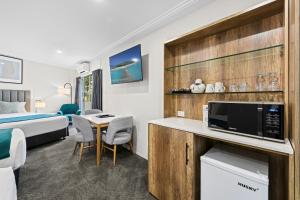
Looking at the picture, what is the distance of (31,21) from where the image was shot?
2.43 metres

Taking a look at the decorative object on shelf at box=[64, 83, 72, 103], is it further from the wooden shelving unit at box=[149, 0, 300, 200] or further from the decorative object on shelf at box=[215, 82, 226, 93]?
the decorative object on shelf at box=[215, 82, 226, 93]

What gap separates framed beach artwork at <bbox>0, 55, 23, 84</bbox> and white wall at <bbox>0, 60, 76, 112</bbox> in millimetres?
130

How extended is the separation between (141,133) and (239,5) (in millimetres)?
2474

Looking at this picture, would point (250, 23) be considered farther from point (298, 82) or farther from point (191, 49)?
point (298, 82)

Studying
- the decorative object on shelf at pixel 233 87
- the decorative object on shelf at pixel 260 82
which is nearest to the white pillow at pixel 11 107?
the decorative object on shelf at pixel 233 87

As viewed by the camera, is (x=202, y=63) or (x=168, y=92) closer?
(x=202, y=63)

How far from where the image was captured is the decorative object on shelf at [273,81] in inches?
52.0

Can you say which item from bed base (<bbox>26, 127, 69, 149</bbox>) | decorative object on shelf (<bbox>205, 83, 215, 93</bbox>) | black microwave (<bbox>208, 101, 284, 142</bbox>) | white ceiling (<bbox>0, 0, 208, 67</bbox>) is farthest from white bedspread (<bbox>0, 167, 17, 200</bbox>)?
bed base (<bbox>26, 127, 69, 149</bbox>)

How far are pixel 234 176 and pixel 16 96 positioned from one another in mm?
6326

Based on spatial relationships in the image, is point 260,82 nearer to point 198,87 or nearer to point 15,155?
point 198,87

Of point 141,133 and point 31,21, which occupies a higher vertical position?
point 31,21

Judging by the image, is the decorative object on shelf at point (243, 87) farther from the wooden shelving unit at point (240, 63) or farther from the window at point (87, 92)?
the window at point (87, 92)

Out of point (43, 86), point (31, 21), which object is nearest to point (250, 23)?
point (31, 21)

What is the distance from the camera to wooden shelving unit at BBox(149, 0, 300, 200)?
1164 millimetres
